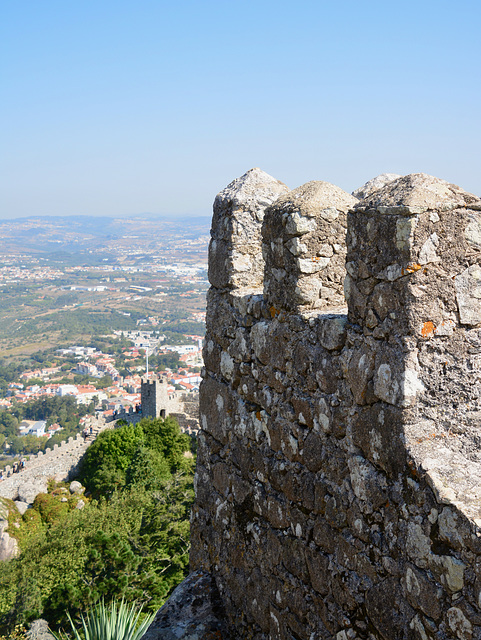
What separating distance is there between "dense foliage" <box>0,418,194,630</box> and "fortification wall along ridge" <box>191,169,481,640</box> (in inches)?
394

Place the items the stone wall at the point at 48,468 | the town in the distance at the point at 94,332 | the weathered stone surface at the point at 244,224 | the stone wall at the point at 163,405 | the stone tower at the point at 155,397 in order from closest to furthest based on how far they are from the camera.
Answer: the weathered stone surface at the point at 244,224, the stone wall at the point at 48,468, the stone wall at the point at 163,405, the stone tower at the point at 155,397, the town in the distance at the point at 94,332

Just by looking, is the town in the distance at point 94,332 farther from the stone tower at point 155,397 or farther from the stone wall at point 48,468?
the stone wall at point 48,468

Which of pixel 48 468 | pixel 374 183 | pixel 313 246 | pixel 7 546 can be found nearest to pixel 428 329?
pixel 313 246

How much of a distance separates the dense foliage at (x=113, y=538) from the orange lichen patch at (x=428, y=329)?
11.1 meters

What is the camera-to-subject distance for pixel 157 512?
18453 mm

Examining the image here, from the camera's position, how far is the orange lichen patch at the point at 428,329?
→ 164 cm

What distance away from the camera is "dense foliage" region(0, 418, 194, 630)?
13133 millimetres

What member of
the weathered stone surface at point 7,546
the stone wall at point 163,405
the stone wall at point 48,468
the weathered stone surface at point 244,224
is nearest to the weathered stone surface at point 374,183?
the weathered stone surface at point 244,224

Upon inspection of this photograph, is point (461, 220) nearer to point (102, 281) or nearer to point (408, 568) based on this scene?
point (408, 568)

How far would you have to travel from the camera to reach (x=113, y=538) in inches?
538

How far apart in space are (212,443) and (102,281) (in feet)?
564

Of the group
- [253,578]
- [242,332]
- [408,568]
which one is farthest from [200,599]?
[408,568]

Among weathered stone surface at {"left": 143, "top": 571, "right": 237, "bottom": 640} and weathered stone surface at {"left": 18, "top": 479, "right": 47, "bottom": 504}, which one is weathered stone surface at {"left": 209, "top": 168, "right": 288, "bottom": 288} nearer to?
weathered stone surface at {"left": 143, "top": 571, "right": 237, "bottom": 640}

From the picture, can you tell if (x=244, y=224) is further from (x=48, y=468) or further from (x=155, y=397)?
(x=155, y=397)
